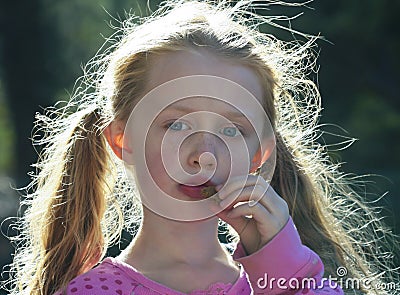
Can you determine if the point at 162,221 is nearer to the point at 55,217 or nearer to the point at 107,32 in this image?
the point at 55,217

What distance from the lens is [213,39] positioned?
2.41 m

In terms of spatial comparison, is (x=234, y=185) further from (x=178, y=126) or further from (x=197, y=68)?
(x=197, y=68)

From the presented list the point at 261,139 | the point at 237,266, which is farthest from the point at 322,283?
the point at 261,139

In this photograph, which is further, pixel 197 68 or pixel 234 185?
pixel 197 68

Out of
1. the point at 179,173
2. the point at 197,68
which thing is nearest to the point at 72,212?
the point at 179,173

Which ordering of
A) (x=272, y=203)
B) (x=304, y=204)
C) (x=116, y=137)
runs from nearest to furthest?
(x=272, y=203)
(x=116, y=137)
(x=304, y=204)

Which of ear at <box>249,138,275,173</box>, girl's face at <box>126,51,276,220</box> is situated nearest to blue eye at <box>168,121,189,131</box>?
girl's face at <box>126,51,276,220</box>

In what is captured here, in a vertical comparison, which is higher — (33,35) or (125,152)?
(125,152)

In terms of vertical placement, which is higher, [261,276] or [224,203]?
[224,203]

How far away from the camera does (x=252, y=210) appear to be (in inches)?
88.2

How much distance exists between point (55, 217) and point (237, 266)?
0.52 metres

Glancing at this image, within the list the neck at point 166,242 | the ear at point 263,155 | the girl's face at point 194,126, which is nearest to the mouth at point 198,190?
the girl's face at point 194,126

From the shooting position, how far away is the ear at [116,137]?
2.43 meters

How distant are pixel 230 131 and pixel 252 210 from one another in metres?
0.20
